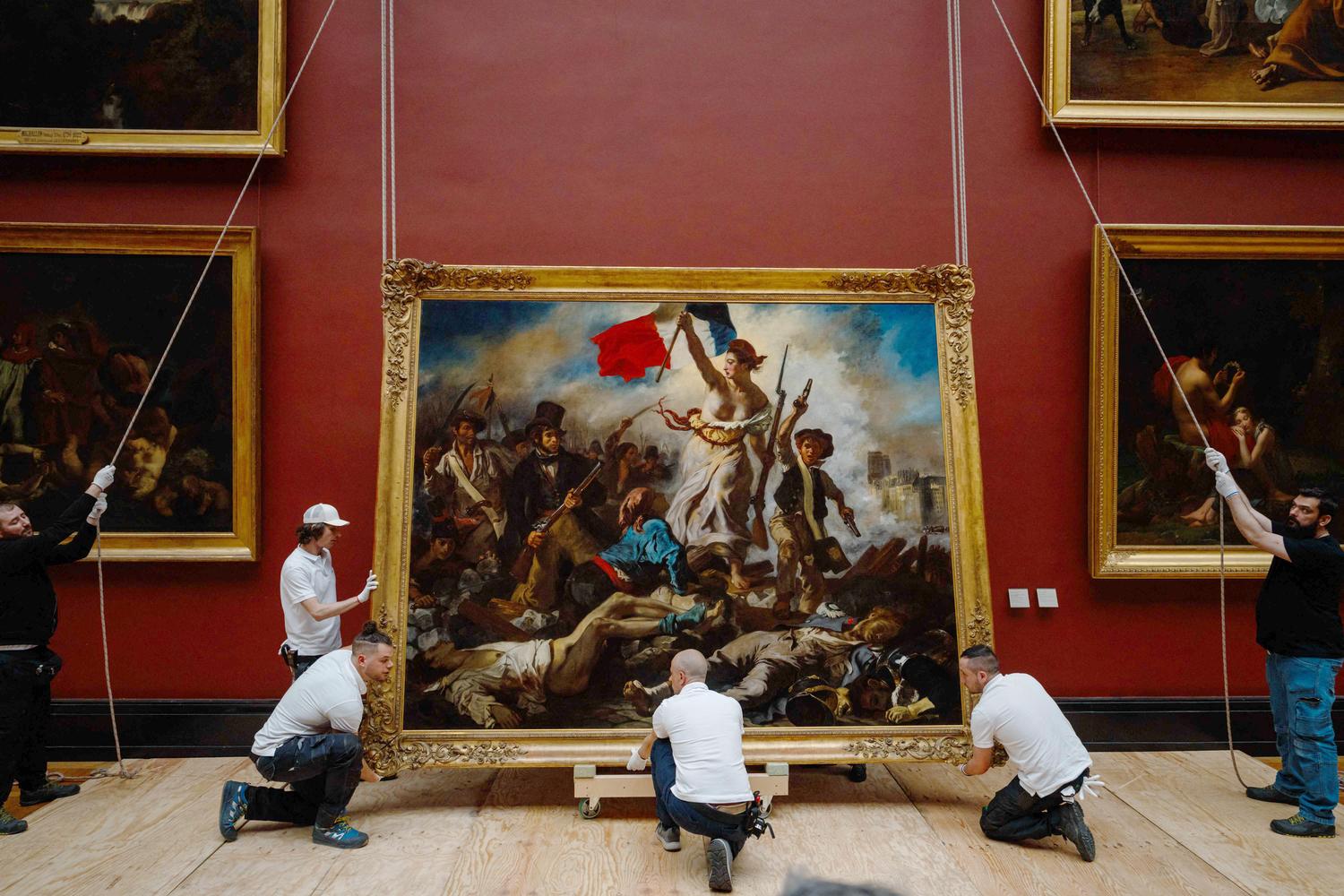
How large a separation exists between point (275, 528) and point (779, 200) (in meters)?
4.57

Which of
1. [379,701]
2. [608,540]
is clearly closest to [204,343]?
[379,701]

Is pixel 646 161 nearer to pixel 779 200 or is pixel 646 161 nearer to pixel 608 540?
pixel 779 200

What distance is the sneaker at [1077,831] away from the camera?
4.85 meters

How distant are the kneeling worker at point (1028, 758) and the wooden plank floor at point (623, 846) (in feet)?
0.44

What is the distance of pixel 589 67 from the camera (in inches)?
264

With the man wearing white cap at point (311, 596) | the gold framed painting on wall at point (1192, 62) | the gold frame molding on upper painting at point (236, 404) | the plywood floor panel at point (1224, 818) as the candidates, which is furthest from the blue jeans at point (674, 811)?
the gold framed painting on wall at point (1192, 62)

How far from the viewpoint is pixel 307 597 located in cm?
552

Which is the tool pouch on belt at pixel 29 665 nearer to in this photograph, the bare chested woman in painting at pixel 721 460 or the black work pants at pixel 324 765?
the black work pants at pixel 324 765

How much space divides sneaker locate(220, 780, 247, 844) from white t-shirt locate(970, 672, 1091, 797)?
4.33 m

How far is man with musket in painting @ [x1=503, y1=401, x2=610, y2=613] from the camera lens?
18.3ft

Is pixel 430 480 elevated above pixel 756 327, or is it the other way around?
pixel 756 327

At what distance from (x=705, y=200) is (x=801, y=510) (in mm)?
2598

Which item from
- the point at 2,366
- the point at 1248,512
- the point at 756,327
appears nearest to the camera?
the point at 1248,512

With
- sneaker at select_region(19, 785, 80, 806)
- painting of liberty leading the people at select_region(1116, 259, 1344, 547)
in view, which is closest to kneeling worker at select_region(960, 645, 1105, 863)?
painting of liberty leading the people at select_region(1116, 259, 1344, 547)
